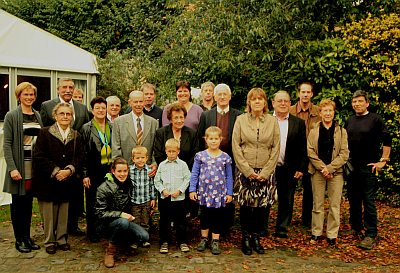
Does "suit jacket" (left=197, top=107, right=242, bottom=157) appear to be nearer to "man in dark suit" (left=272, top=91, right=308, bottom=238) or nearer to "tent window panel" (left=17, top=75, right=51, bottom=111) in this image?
"man in dark suit" (left=272, top=91, right=308, bottom=238)

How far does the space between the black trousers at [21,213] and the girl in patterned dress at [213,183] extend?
6.84ft

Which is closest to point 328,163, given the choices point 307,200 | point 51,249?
point 307,200

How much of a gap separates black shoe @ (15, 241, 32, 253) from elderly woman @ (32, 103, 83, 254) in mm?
244

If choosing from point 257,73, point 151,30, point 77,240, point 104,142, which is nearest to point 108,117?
point 104,142

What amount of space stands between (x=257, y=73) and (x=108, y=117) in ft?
12.4

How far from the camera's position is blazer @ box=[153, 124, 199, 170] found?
19.4ft

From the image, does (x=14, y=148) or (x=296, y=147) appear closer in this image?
(x=14, y=148)

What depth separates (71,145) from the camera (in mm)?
5676

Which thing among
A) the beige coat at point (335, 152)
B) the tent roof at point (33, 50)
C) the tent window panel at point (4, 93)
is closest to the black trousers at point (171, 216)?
the beige coat at point (335, 152)

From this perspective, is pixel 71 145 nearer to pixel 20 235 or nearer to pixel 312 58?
pixel 20 235

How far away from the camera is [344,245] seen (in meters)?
6.09

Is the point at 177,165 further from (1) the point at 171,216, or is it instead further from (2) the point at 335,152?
(2) the point at 335,152

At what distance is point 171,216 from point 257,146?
1417 millimetres

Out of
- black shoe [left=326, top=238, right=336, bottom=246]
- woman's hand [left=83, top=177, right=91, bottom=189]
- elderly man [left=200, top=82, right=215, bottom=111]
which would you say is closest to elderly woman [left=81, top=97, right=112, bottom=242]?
woman's hand [left=83, top=177, right=91, bottom=189]
